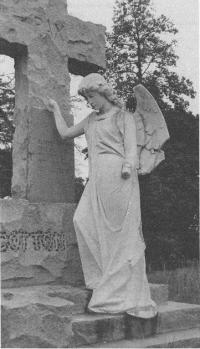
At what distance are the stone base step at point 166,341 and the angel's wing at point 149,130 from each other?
166 centimetres

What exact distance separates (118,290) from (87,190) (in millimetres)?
1038

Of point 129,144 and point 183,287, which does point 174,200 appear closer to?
point 183,287

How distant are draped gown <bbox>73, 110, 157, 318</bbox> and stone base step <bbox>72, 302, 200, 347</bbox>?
0.10m

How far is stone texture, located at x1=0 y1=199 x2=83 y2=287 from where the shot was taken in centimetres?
554

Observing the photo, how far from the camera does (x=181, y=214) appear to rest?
716 inches

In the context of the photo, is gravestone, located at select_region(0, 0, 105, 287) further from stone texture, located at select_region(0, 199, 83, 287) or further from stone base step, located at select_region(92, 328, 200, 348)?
stone base step, located at select_region(92, 328, 200, 348)

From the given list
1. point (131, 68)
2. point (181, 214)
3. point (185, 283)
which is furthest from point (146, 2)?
point (185, 283)

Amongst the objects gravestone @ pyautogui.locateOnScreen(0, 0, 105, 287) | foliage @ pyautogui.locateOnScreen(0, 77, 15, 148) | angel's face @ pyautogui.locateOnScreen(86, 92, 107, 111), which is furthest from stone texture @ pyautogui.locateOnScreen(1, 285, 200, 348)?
foliage @ pyautogui.locateOnScreen(0, 77, 15, 148)

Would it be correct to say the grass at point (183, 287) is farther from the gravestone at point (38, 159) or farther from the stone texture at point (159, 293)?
the gravestone at point (38, 159)

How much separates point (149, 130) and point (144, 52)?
13.7 metres

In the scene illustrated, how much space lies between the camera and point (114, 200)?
5523mm

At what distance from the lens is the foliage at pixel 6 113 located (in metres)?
13.6

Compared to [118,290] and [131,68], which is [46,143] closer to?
[118,290]

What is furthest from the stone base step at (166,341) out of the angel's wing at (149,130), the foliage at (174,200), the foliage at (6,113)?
the foliage at (174,200)
